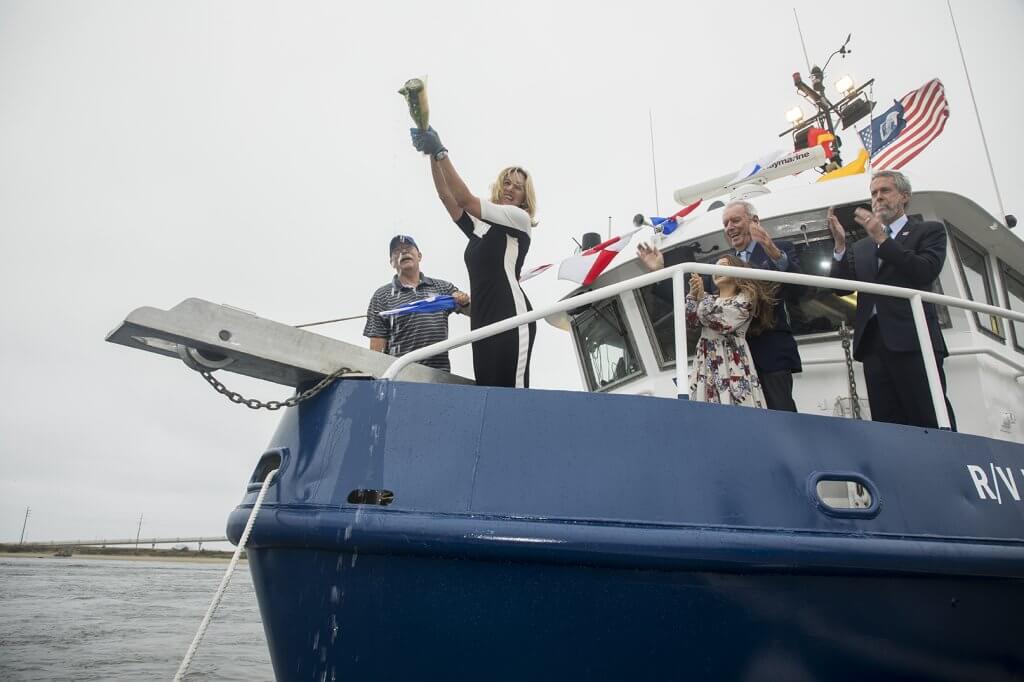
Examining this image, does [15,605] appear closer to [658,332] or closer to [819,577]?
[658,332]

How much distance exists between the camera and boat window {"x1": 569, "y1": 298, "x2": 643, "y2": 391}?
13.6ft

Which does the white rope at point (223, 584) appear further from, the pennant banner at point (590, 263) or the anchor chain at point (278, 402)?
the pennant banner at point (590, 263)

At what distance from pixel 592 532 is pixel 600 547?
5 centimetres

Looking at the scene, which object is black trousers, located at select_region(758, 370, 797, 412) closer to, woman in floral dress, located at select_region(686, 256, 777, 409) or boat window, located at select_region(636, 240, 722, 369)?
woman in floral dress, located at select_region(686, 256, 777, 409)

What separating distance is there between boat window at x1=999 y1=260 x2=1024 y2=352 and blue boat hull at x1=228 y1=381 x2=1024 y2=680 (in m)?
2.08

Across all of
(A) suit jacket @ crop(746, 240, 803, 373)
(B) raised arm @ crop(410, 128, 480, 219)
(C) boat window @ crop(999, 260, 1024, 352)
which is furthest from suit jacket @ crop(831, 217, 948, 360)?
(B) raised arm @ crop(410, 128, 480, 219)

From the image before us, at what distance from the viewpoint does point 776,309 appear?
3.04m

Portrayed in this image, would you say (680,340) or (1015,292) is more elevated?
(1015,292)

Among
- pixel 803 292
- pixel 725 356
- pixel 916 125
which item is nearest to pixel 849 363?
pixel 803 292

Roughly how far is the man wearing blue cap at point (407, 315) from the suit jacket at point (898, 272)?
202 cm

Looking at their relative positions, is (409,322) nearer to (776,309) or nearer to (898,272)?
(776,309)

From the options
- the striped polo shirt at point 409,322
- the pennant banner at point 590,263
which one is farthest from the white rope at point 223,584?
the pennant banner at point 590,263

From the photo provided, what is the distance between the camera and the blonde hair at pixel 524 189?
301cm

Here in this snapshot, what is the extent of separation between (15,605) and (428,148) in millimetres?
10979
